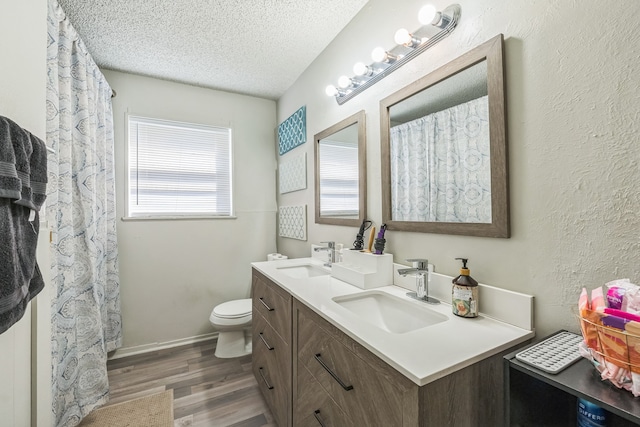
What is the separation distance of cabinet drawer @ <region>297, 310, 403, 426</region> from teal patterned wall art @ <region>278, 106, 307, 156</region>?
1616mm

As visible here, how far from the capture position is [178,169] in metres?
2.56

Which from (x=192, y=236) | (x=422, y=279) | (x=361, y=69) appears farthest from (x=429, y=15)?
(x=192, y=236)

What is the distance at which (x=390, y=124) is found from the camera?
1442 mm

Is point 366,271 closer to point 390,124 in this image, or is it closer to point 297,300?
point 297,300

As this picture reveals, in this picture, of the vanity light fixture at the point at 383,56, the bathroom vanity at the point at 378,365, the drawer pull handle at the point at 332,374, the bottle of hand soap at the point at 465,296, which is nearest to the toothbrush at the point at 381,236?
the bathroom vanity at the point at 378,365

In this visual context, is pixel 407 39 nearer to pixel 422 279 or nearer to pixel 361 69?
pixel 361 69

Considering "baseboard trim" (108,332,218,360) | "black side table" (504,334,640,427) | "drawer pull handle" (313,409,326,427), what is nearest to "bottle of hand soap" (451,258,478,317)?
"black side table" (504,334,640,427)

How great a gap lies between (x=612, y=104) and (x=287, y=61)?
2.04 metres

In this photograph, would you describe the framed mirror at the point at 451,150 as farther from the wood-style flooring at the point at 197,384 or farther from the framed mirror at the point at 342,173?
the wood-style flooring at the point at 197,384

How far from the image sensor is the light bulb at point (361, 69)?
60.8 inches

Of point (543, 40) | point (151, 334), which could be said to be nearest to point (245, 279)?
point (151, 334)

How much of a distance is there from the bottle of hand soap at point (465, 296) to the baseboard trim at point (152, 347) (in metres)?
2.38

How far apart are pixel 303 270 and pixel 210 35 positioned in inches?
68.3

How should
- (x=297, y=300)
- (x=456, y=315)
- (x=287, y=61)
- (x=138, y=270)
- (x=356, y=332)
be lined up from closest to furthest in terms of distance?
(x=356, y=332) < (x=456, y=315) < (x=297, y=300) < (x=287, y=61) < (x=138, y=270)
